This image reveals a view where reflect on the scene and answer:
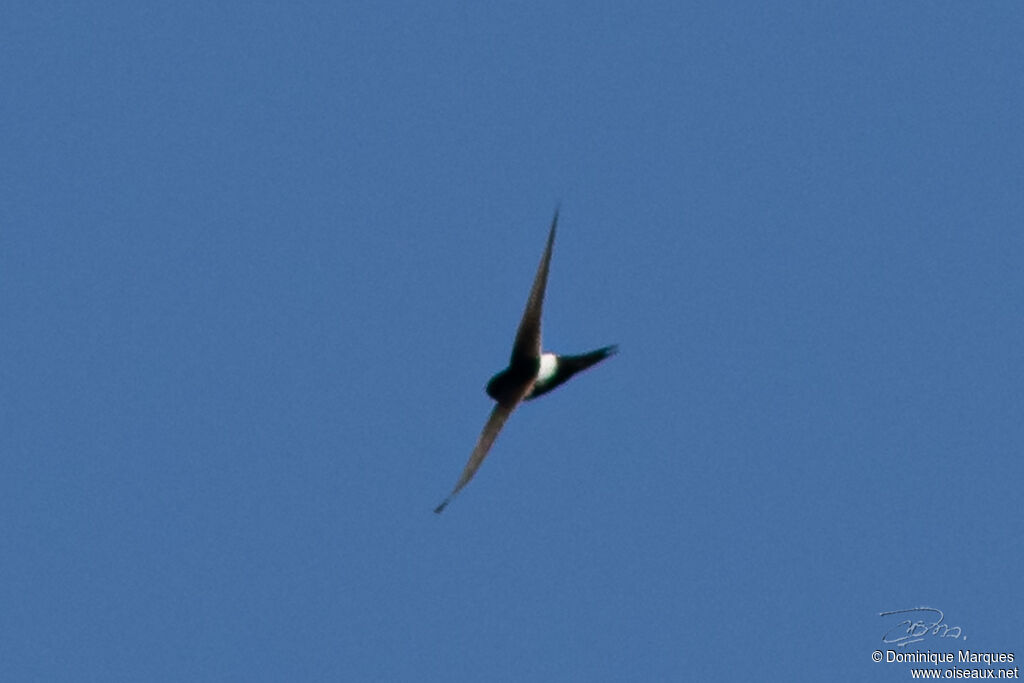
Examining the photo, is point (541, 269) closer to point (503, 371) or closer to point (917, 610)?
point (503, 371)

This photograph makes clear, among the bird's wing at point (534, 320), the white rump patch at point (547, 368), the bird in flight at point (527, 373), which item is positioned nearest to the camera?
the bird's wing at point (534, 320)

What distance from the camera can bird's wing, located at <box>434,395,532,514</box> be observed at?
8.75 m

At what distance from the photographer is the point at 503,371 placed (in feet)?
31.1

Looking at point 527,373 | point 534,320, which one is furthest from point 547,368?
point 534,320

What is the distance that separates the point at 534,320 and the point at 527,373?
31.6 inches

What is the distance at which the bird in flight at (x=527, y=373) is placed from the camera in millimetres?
8703

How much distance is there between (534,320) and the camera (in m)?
8.81

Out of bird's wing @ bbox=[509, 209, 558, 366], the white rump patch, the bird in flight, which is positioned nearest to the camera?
bird's wing @ bbox=[509, 209, 558, 366]

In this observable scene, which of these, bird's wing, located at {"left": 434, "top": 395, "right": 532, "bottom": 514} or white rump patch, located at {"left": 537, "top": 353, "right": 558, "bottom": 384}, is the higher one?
white rump patch, located at {"left": 537, "top": 353, "right": 558, "bottom": 384}

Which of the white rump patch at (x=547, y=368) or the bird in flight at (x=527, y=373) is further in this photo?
the white rump patch at (x=547, y=368)

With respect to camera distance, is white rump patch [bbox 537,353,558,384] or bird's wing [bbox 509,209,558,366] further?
white rump patch [bbox 537,353,558,384]

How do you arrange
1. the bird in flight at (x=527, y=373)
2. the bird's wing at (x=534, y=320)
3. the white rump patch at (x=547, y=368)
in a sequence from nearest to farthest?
the bird's wing at (x=534, y=320), the bird in flight at (x=527, y=373), the white rump patch at (x=547, y=368)

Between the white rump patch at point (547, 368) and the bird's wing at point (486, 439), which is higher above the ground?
the white rump patch at point (547, 368)

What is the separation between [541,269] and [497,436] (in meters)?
1.69
